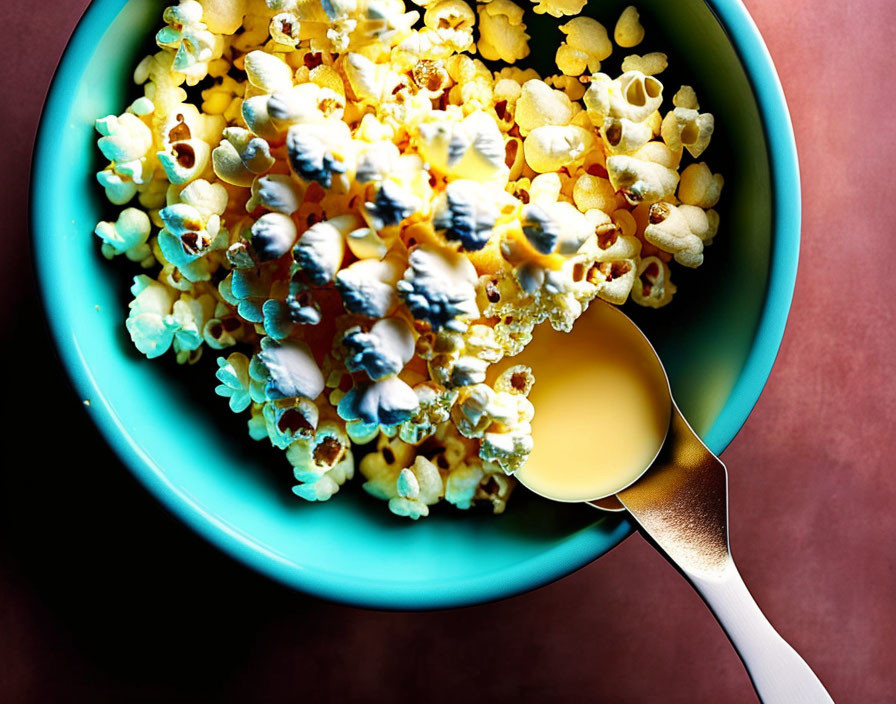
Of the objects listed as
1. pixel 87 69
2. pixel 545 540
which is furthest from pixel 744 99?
pixel 87 69

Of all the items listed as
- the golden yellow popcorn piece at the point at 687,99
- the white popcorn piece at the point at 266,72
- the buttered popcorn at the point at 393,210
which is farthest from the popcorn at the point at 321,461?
the golden yellow popcorn piece at the point at 687,99

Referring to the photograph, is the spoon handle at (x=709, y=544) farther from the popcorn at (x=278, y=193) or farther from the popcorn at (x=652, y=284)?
the popcorn at (x=278, y=193)

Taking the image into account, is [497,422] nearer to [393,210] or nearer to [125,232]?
[393,210]

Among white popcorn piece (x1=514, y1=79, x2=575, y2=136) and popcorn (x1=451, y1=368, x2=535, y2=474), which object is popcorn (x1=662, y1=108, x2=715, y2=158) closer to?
white popcorn piece (x1=514, y1=79, x2=575, y2=136)

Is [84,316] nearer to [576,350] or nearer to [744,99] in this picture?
[576,350]

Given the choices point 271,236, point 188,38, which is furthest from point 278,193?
point 188,38
